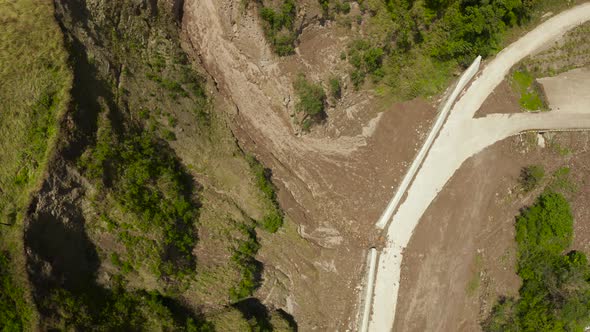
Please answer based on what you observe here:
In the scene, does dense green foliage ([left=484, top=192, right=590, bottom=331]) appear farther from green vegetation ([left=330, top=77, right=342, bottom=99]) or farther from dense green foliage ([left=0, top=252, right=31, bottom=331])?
dense green foliage ([left=0, top=252, right=31, bottom=331])

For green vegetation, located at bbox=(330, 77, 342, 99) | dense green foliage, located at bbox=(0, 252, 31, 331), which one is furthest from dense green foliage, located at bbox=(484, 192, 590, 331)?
dense green foliage, located at bbox=(0, 252, 31, 331)

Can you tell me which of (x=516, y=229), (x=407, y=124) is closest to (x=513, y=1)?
(x=407, y=124)

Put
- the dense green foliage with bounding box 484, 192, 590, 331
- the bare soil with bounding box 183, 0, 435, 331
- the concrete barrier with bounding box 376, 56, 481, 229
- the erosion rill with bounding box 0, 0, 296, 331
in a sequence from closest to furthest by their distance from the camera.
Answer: the erosion rill with bounding box 0, 0, 296, 331, the bare soil with bounding box 183, 0, 435, 331, the concrete barrier with bounding box 376, 56, 481, 229, the dense green foliage with bounding box 484, 192, 590, 331

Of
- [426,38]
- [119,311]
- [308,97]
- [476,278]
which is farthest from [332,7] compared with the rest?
[119,311]

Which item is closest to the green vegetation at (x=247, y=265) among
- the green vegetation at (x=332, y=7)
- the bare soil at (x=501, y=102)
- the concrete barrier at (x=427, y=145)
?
the concrete barrier at (x=427, y=145)

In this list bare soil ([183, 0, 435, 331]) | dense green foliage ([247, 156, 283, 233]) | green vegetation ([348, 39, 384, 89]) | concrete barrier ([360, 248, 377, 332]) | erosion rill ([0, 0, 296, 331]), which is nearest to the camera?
erosion rill ([0, 0, 296, 331])
